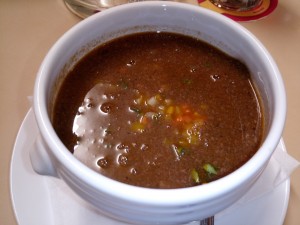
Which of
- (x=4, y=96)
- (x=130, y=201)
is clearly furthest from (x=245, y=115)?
(x=4, y=96)

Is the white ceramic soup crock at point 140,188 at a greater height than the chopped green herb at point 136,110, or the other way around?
the white ceramic soup crock at point 140,188

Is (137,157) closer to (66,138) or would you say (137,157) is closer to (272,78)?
(66,138)

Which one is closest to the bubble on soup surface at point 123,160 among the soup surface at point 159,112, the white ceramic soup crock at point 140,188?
the soup surface at point 159,112

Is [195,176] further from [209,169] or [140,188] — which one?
[140,188]

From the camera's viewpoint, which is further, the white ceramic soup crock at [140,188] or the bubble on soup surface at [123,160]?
the bubble on soup surface at [123,160]

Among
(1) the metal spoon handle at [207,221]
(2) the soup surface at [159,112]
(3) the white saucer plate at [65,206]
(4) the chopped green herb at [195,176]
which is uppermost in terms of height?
(2) the soup surface at [159,112]

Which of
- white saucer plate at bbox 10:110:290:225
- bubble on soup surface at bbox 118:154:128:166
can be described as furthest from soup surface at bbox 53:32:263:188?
white saucer plate at bbox 10:110:290:225

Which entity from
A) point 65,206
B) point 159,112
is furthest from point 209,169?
point 65,206

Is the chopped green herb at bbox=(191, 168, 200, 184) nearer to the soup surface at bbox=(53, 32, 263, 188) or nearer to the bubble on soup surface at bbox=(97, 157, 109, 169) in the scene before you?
the soup surface at bbox=(53, 32, 263, 188)

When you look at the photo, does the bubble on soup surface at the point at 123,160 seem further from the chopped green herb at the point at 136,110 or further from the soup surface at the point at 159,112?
the chopped green herb at the point at 136,110
